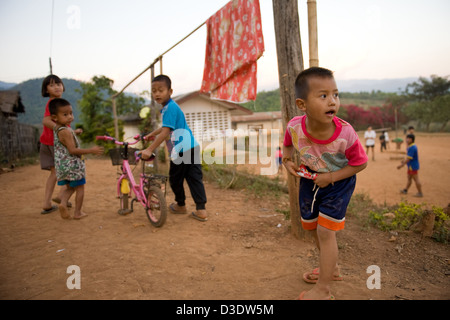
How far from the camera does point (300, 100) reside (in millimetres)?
1812

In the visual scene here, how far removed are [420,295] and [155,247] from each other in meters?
2.24

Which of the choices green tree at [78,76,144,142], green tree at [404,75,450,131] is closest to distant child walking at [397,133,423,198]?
green tree at [78,76,144,142]

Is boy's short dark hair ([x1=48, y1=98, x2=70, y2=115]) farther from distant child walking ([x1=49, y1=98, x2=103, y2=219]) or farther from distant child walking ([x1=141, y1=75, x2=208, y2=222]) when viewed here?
distant child walking ([x1=141, y1=75, x2=208, y2=222])

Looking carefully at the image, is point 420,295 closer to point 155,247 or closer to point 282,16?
point 155,247

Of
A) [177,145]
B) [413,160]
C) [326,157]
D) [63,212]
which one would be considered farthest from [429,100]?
[63,212]

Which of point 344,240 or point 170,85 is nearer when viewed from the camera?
point 344,240

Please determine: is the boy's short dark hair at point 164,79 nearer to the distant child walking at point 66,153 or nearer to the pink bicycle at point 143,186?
the pink bicycle at point 143,186

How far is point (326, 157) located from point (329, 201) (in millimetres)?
285

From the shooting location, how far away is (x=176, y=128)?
3.53 metres

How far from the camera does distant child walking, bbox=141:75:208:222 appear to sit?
3.42 meters

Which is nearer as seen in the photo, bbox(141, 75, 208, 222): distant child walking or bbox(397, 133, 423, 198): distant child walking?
bbox(141, 75, 208, 222): distant child walking

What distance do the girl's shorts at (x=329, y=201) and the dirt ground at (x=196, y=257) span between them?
564 mm

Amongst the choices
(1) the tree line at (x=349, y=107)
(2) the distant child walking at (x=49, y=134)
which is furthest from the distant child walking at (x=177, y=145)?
(1) the tree line at (x=349, y=107)
